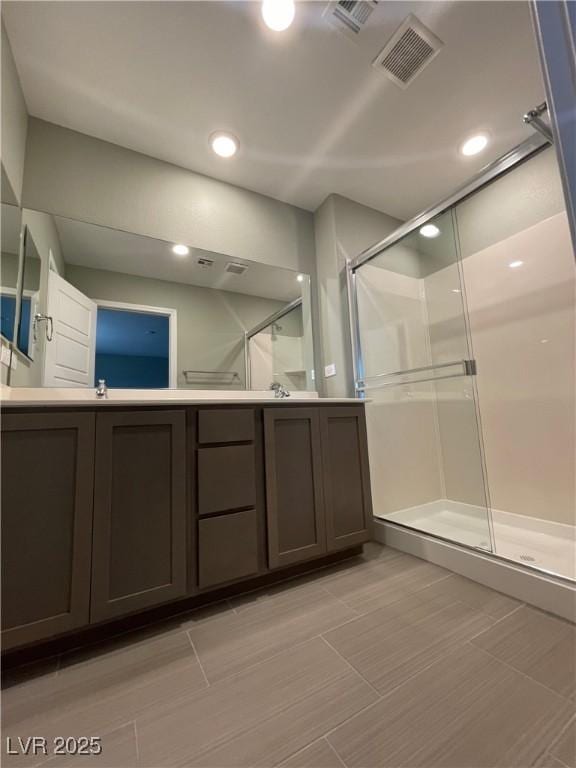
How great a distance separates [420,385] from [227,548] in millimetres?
1804

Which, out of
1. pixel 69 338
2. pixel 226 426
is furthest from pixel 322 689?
pixel 69 338

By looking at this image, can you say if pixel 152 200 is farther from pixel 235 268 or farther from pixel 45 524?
pixel 45 524

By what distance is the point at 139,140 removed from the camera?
1802mm

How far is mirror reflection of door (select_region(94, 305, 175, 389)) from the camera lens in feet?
5.43

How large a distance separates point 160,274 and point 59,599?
5.36 feet

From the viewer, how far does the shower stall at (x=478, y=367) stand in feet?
6.17

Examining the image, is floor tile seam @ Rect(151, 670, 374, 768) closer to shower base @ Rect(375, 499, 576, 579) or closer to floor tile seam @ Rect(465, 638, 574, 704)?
floor tile seam @ Rect(465, 638, 574, 704)

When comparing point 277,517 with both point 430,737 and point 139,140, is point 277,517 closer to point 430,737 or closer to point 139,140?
point 430,737

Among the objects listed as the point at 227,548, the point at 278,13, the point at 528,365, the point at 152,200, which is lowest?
the point at 227,548

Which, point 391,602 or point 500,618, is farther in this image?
point 391,602

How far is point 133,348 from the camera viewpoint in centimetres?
175

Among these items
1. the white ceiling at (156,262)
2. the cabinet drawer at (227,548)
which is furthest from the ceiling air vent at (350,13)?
the cabinet drawer at (227,548)

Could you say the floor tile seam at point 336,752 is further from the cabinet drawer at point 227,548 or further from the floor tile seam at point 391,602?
the cabinet drawer at point 227,548

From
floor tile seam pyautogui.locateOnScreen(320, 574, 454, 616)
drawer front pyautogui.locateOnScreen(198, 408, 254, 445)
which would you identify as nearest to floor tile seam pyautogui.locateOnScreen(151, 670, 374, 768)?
floor tile seam pyautogui.locateOnScreen(320, 574, 454, 616)
